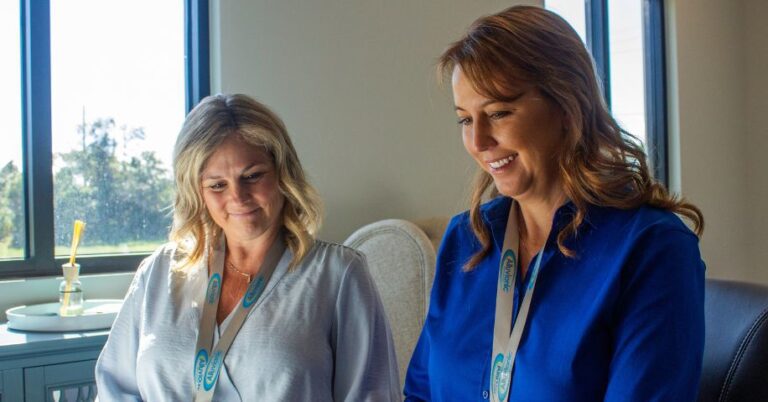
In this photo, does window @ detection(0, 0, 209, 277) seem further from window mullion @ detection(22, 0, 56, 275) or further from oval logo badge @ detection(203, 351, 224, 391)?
oval logo badge @ detection(203, 351, 224, 391)

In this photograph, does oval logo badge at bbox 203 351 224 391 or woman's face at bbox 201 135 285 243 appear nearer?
oval logo badge at bbox 203 351 224 391

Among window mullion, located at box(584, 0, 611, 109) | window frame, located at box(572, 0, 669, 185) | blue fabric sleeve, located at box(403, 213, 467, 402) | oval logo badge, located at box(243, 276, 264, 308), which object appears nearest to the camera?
blue fabric sleeve, located at box(403, 213, 467, 402)

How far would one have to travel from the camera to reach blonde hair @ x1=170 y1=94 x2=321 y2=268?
5.98 feet

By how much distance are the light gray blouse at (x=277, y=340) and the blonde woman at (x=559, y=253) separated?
387 mm

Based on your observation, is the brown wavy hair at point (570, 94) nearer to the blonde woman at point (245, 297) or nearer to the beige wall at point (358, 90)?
the blonde woman at point (245, 297)

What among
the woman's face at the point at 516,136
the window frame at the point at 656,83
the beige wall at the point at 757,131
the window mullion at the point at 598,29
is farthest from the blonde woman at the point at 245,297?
the beige wall at the point at 757,131

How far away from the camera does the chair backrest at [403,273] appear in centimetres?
266

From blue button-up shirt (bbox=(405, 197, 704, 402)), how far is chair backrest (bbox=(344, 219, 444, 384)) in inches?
49.6

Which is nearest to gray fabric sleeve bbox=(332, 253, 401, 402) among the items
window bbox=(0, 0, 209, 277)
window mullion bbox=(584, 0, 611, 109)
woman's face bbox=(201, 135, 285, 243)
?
woman's face bbox=(201, 135, 285, 243)

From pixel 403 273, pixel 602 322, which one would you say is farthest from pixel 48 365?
pixel 602 322

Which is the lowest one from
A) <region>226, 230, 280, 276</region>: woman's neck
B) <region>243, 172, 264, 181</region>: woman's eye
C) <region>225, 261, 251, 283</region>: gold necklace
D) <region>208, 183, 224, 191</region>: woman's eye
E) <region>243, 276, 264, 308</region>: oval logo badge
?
<region>243, 276, 264, 308</region>: oval logo badge

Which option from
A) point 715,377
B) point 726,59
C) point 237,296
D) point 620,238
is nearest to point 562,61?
point 620,238

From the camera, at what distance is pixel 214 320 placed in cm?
175

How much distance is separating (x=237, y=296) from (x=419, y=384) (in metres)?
0.57
